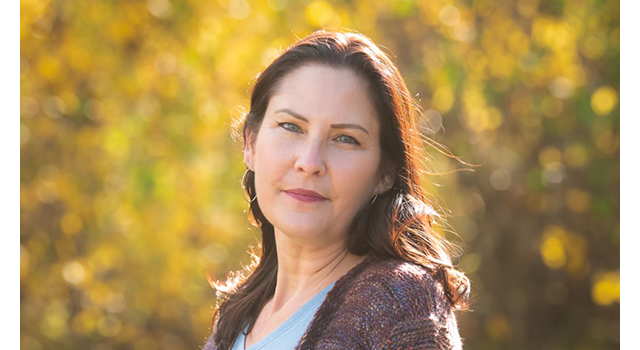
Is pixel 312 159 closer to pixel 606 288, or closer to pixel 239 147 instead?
pixel 239 147

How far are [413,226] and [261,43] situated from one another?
140 inches

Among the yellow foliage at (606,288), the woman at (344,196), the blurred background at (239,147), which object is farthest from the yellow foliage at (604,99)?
the woman at (344,196)

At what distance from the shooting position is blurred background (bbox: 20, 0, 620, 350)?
16.4ft

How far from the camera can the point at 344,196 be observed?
1.81 metres

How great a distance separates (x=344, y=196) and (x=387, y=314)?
33 centimetres

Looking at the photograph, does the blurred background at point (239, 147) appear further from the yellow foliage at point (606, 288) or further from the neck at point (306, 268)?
the neck at point (306, 268)

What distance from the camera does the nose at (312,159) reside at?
1.75 m

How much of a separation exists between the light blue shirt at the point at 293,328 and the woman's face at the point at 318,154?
0.15 metres

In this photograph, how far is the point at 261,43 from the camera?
Result: 17.1ft

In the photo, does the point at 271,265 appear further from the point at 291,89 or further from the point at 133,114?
the point at 133,114

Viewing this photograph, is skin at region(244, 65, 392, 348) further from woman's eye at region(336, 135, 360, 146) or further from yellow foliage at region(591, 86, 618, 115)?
yellow foliage at region(591, 86, 618, 115)

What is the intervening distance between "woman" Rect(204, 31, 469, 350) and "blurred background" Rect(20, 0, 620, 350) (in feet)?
9.41

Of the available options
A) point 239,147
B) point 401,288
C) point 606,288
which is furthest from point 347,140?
point 606,288
